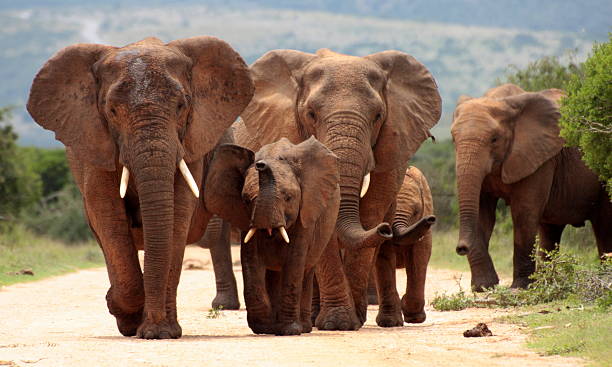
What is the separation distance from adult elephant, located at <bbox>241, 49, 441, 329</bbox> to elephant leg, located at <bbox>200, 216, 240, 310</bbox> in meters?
2.45

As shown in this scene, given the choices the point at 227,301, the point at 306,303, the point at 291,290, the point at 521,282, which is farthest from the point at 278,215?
the point at 521,282

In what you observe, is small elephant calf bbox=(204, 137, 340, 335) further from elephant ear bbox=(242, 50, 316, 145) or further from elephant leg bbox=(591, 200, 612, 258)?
elephant leg bbox=(591, 200, 612, 258)

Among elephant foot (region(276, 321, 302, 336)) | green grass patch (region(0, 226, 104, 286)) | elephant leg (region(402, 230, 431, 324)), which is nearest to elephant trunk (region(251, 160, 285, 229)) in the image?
elephant foot (region(276, 321, 302, 336))

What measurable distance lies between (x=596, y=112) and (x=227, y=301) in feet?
15.2

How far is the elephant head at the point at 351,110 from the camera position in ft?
34.5

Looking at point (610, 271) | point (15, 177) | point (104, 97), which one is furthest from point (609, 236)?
point (15, 177)

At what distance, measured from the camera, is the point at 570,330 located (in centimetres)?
862

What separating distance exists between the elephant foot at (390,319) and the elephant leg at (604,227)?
632 centimetres

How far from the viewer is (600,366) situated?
6832 millimetres

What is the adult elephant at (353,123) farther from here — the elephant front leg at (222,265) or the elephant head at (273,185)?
the elephant front leg at (222,265)

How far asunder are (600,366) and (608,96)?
6.90 meters

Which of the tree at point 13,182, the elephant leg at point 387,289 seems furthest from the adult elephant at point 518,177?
the tree at point 13,182

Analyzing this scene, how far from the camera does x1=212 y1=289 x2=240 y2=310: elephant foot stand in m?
14.1

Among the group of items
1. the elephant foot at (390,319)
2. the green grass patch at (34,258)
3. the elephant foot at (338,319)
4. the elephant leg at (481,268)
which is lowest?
the green grass patch at (34,258)
